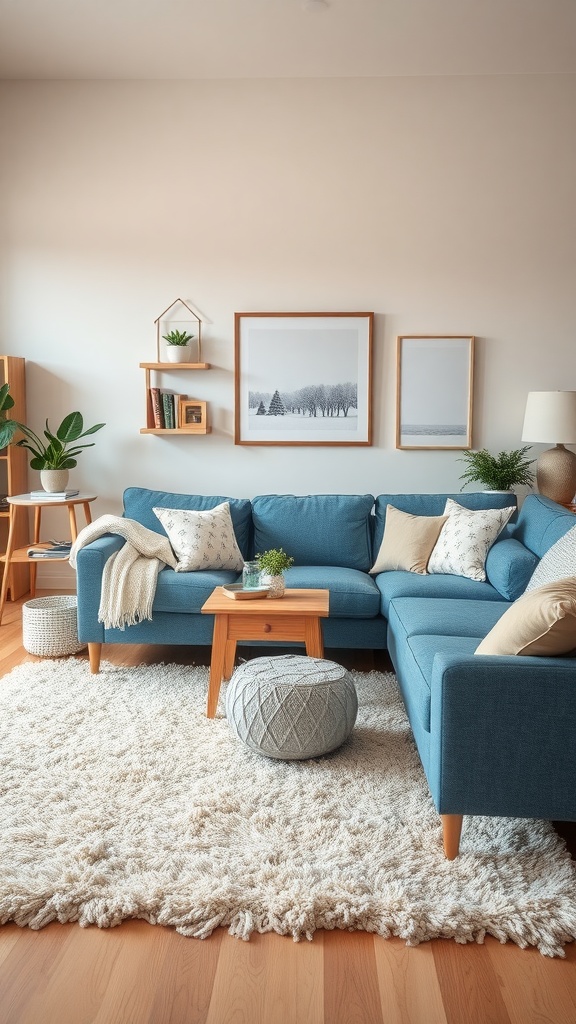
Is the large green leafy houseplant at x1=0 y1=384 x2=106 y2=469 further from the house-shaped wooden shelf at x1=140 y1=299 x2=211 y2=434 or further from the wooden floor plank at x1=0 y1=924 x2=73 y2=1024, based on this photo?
the wooden floor plank at x1=0 y1=924 x2=73 y2=1024

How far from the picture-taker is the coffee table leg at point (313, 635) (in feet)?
11.0

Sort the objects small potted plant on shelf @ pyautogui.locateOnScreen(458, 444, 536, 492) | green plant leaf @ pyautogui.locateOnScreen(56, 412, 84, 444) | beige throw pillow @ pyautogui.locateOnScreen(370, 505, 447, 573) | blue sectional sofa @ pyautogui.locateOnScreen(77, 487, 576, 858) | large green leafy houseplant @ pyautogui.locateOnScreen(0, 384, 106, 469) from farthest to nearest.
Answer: green plant leaf @ pyautogui.locateOnScreen(56, 412, 84, 444)
large green leafy houseplant @ pyautogui.locateOnScreen(0, 384, 106, 469)
small potted plant on shelf @ pyautogui.locateOnScreen(458, 444, 536, 492)
beige throw pillow @ pyautogui.locateOnScreen(370, 505, 447, 573)
blue sectional sofa @ pyautogui.locateOnScreen(77, 487, 576, 858)

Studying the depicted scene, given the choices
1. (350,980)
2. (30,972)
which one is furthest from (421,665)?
(30,972)

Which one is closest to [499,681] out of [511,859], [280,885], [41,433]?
[511,859]

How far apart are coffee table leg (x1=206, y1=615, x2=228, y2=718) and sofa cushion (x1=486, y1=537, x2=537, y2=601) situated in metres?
1.30

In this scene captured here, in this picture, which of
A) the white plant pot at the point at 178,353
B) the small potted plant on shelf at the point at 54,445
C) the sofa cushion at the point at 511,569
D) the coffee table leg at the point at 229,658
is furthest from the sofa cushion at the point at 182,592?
the white plant pot at the point at 178,353

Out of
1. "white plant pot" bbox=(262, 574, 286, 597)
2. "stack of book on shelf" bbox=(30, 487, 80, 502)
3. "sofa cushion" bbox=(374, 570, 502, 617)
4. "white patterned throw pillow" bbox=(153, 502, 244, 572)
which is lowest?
"sofa cushion" bbox=(374, 570, 502, 617)

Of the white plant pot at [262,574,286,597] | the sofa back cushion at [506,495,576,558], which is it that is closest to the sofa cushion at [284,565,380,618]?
the white plant pot at [262,574,286,597]

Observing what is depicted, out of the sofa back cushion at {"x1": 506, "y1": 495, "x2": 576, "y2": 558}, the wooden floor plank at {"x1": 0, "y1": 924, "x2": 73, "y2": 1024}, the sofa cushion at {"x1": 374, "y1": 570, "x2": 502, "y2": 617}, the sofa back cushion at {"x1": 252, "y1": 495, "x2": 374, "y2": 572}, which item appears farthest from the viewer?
the sofa back cushion at {"x1": 252, "y1": 495, "x2": 374, "y2": 572}

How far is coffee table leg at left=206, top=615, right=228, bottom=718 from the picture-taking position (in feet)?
10.7

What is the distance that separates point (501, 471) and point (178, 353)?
209 centimetres

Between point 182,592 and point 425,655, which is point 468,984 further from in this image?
point 182,592

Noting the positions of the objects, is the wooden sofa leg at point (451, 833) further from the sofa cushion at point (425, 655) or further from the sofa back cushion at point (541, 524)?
the sofa back cushion at point (541, 524)

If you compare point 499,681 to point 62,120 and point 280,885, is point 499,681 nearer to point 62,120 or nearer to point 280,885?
point 280,885
